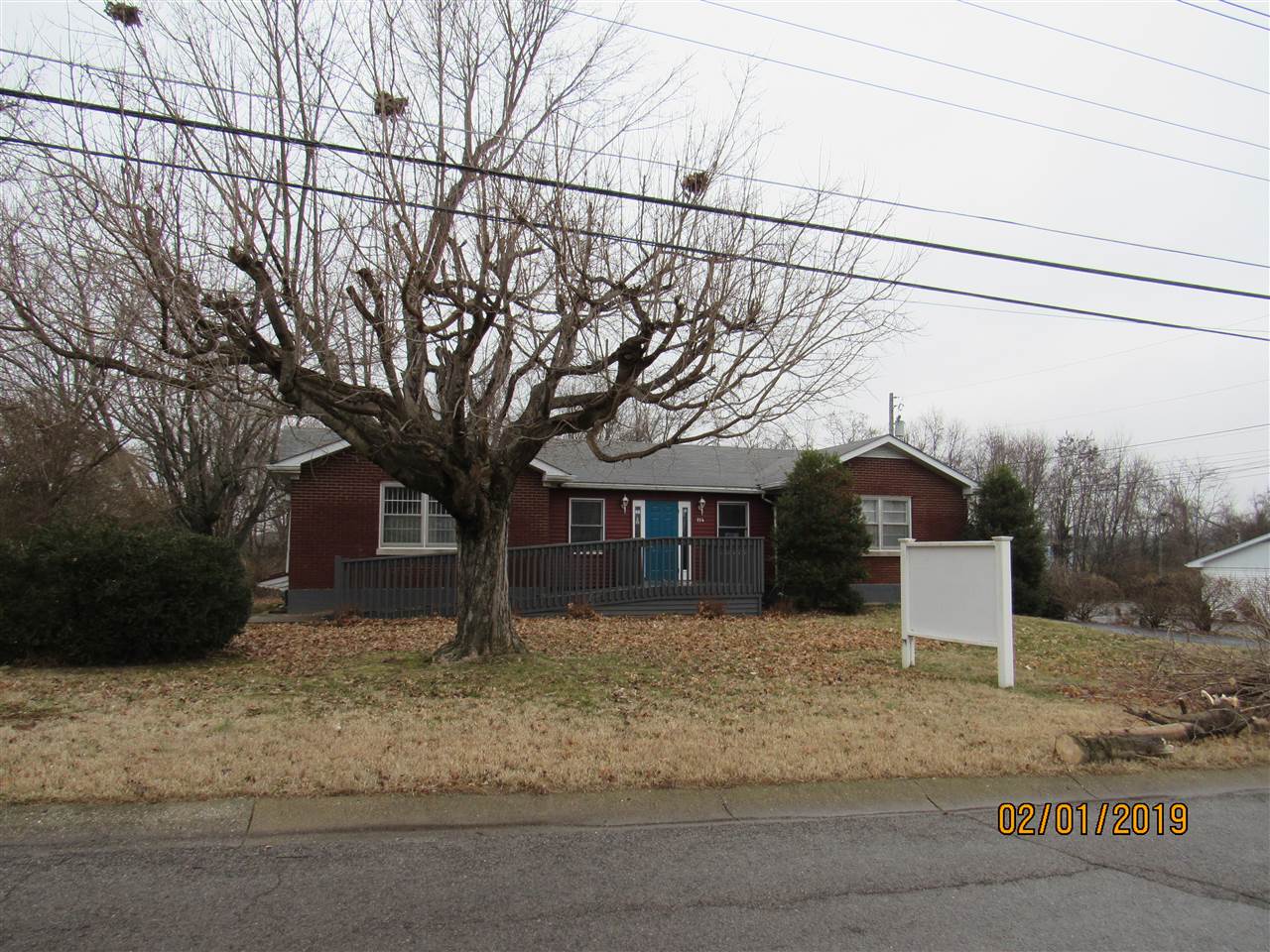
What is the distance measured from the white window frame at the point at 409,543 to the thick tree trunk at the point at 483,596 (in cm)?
855

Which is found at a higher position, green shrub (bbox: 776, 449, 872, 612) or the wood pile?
green shrub (bbox: 776, 449, 872, 612)

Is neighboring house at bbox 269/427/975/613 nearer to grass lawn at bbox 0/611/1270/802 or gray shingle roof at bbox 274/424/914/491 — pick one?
gray shingle roof at bbox 274/424/914/491

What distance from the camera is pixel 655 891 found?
15.2 ft

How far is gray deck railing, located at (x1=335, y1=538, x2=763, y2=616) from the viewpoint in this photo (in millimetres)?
17609

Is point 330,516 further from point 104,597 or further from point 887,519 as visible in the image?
point 887,519

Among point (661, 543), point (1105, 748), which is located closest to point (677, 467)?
point (661, 543)

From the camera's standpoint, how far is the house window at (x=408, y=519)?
19.9 meters

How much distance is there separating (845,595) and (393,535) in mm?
10329

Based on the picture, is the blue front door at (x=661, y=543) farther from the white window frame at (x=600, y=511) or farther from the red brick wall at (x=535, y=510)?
the white window frame at (x=600, y=511)

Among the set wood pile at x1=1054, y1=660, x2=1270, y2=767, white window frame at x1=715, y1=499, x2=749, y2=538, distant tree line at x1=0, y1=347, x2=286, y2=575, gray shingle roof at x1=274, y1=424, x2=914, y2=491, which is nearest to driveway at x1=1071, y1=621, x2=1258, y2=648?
wood pile at x1=1054, y1=660, x2=1270, y2=767

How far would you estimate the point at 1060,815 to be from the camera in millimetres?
5969

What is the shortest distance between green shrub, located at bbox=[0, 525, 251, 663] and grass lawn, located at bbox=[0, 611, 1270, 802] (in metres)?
0.42

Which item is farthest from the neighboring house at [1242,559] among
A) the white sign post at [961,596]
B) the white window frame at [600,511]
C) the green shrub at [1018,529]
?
the white sign post at [961,596]

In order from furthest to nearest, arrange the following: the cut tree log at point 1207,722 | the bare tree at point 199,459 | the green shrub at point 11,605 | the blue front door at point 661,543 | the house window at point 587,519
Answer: the bare tree at point 199,459
the house window at point 587,519
the blue front door at point 661,543
the green shrub at point 11,605
the cut tree log at point 1207,722
